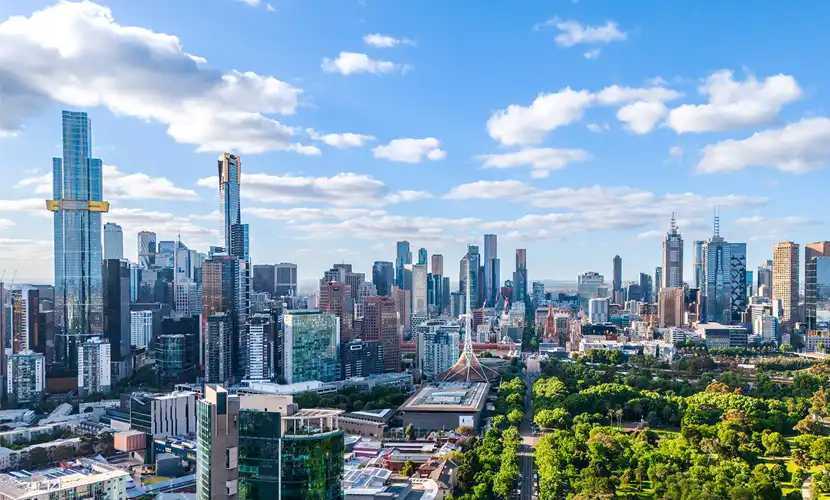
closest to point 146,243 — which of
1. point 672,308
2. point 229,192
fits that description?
point 229,192

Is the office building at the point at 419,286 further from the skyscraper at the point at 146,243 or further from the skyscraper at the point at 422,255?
the skyscraper at the point at 146,243

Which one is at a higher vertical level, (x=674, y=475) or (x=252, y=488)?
(x=252, y=488)

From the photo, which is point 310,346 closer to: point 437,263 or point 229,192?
point 229,192

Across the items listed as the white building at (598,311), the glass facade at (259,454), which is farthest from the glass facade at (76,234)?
the white building at (598,311)

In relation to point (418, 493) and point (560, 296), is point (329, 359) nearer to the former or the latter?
point (418, 493)

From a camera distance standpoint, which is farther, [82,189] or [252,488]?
[82,189]

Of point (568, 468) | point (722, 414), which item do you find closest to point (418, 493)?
point (568, 468)

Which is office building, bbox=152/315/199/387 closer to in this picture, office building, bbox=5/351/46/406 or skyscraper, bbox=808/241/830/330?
office building, bbox=5/351/46/406
